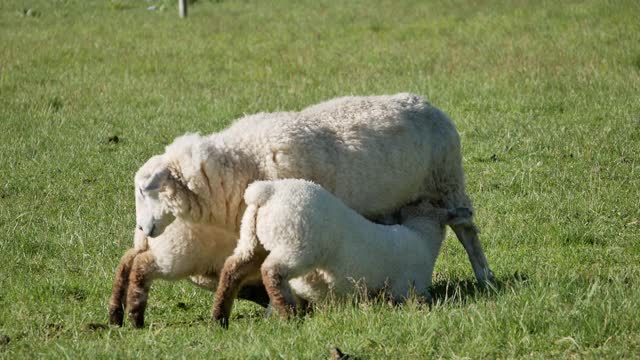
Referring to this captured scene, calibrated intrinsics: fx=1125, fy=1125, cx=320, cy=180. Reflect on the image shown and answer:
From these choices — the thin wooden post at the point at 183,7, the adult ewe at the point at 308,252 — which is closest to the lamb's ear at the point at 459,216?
the adult ewe at the point at 308,252

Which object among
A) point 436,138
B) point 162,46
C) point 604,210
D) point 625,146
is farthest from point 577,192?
point 162,46

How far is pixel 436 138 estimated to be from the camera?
7027 millimetres

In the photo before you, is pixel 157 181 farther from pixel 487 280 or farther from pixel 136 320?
pixel 487 280

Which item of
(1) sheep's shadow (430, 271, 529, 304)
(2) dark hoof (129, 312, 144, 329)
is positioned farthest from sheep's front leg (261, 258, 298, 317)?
(2) dark hoof (129, 312, 144, 329)

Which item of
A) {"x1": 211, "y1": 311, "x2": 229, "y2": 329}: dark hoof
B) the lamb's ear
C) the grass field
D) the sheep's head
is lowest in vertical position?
the grass field

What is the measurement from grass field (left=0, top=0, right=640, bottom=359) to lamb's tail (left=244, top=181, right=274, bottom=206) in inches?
24.3

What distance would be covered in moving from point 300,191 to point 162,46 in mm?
11744

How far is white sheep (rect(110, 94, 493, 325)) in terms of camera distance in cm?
619

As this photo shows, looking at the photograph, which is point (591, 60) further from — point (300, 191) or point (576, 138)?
point (300, 191)

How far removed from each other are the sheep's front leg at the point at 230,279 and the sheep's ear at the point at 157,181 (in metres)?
0.58

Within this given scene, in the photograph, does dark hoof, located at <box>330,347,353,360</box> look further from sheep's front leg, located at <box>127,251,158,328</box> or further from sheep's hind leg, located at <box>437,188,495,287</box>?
sheep's hind leg, located at <box>437,188,495,287</box>

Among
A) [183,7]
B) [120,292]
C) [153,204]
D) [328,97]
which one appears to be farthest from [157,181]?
[183,7]

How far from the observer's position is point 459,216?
6.87m

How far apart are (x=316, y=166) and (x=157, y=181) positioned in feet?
3.12
